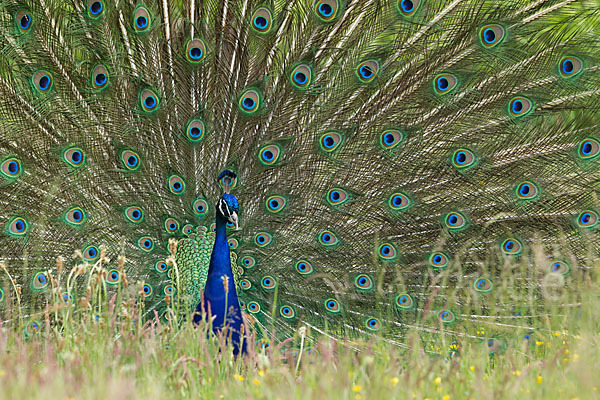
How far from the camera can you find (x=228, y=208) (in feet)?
13.1

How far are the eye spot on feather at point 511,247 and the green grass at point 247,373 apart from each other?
1764 mm

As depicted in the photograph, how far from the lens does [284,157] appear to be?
15.0ft

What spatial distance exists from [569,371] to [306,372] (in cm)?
102

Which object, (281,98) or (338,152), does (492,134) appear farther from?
(281,98)

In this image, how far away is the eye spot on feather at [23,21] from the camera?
4082 mm

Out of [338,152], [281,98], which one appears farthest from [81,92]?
[338,152]

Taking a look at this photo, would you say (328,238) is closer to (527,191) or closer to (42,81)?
(527,191)

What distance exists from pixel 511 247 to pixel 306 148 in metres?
1.64

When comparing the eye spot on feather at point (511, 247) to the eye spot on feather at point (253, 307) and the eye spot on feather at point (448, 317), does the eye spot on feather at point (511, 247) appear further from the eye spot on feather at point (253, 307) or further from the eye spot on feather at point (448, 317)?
the eye spot on feather at point (253, 307)

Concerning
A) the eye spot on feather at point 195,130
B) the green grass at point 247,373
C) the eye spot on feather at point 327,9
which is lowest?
the green grass at point 247,373

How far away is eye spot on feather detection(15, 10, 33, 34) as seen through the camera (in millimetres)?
4082

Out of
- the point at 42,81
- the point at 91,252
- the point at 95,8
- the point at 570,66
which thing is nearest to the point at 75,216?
the point at 91,252

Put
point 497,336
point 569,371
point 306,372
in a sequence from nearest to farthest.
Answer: point 306,372 → point 569,371 → point 497,336

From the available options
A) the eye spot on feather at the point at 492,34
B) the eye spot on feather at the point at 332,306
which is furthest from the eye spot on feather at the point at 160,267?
the eye spot on feather at the point at 492,34
